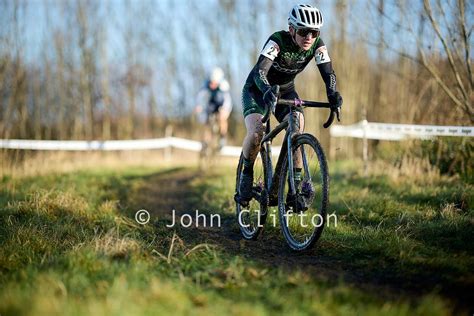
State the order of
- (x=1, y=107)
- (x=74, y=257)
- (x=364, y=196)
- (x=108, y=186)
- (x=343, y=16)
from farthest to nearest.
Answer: (x=343, y=16)
(x=1, y=107)
(x=108, y=186)
(x=364, y=196)
(x=74, y=257)

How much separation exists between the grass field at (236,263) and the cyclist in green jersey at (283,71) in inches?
38.4

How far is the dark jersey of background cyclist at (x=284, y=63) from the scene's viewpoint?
5.56m

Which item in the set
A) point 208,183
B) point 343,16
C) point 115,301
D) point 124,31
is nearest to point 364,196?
point 208,183

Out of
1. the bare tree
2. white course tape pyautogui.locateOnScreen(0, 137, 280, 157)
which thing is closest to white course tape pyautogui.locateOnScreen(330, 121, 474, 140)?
the bare tree

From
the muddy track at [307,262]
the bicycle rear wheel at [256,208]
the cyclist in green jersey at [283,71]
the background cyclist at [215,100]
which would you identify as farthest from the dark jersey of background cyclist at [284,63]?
the background cyclist at [215,100]

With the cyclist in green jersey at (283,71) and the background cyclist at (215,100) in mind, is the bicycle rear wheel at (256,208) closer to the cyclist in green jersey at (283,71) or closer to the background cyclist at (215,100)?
the cyclist in green jersey at (283,71)

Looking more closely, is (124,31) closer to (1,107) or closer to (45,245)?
(1,107)

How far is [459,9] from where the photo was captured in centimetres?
838

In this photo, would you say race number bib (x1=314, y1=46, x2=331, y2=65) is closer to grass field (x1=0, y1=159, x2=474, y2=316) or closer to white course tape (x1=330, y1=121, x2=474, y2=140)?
grass field (x1=0, y1=159, x2=474, y2=316)

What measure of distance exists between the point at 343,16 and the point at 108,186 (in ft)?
42.2

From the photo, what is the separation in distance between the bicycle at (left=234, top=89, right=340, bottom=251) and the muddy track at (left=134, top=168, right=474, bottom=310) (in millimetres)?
194

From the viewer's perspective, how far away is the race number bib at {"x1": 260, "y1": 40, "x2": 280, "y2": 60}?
18.4 feet

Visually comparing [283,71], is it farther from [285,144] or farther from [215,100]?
[215,100]

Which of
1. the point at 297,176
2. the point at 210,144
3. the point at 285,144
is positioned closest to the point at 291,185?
the point at 297,176
